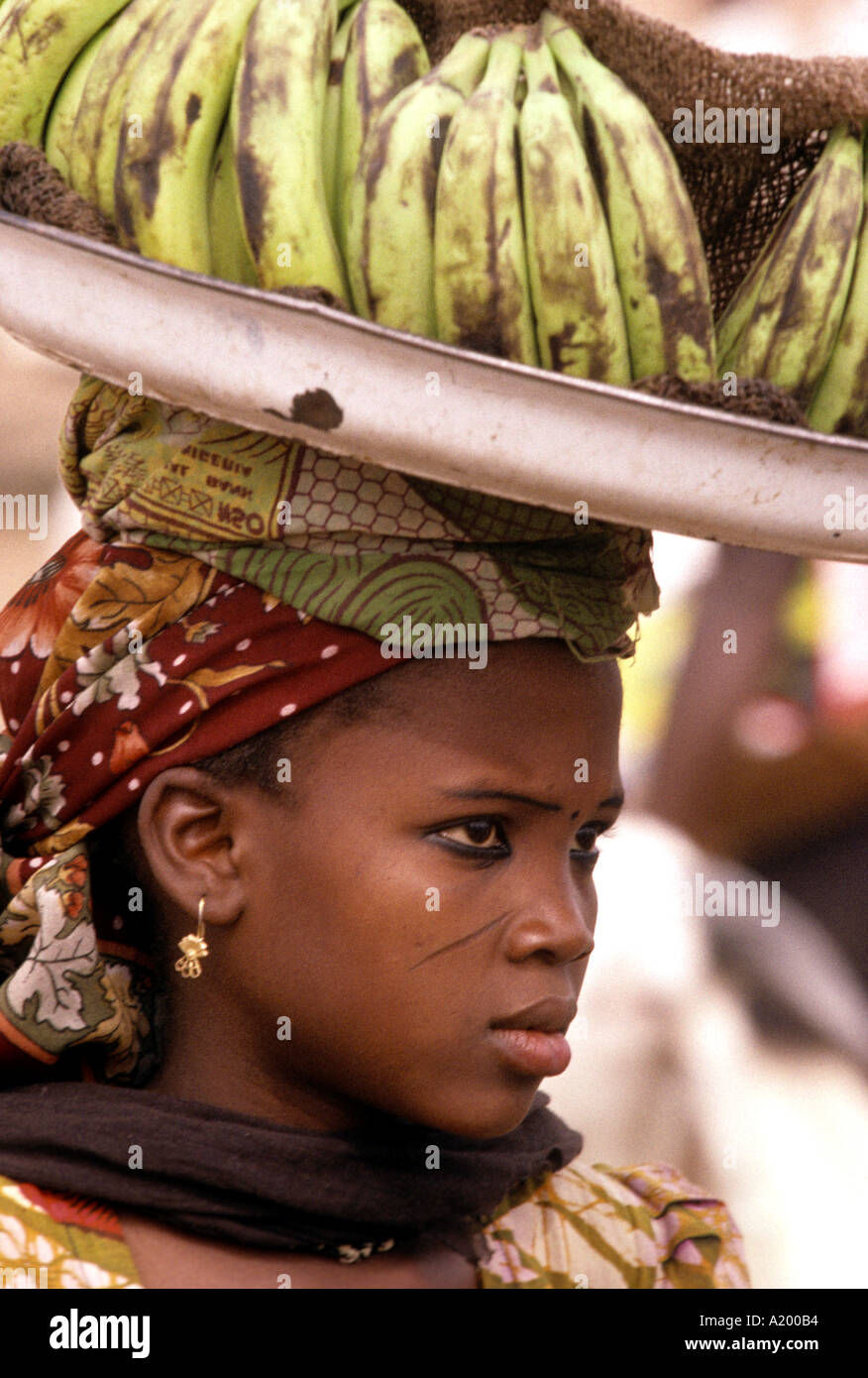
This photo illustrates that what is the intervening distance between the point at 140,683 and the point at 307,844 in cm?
26

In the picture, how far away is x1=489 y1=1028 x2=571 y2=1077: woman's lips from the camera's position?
164 cm

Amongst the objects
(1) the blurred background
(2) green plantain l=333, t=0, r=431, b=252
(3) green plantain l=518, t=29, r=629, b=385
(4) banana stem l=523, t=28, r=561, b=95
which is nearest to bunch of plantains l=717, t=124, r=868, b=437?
(3) green plantain l=518, t=29, r=629, b=385

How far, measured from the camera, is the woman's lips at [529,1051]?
1.64m

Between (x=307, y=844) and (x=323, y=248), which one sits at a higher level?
(x=323, y=248)

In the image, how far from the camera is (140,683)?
170 cm

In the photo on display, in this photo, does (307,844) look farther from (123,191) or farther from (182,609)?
(123,191)

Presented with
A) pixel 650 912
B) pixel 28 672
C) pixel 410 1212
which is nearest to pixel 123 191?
pixel 28 672

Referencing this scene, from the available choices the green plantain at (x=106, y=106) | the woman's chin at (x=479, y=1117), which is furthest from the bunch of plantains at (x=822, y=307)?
the woman's chin at (x=479, y=1117)

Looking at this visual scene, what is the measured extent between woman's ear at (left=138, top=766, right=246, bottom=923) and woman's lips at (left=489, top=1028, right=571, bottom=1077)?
12.6 inches

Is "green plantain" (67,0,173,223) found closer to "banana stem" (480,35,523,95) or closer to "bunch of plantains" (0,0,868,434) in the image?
"bunch of plantains" (0,0,868,434)

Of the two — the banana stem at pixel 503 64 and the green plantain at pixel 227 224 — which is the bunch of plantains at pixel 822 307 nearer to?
the banana stem at pixel 503 64

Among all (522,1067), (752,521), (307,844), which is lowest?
(522,1067)

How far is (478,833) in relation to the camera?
1.68m

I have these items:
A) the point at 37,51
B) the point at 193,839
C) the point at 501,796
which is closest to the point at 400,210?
the point at 37,51
